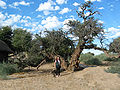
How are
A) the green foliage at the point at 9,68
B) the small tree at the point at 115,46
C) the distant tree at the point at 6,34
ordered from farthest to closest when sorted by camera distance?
the distant tree at the point at 6,34 → the green foliage at the point at 9,68 → the small tree at the point at 115,46

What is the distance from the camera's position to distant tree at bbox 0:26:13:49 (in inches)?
1224

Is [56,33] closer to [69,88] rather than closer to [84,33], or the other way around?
[84,33]

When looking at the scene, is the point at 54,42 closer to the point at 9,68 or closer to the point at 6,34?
the point at 9,68

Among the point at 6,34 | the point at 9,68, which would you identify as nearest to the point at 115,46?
the point at 9,68

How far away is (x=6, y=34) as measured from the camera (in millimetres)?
32156

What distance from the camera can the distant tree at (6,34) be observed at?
31094mm

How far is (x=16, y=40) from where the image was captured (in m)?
31.2

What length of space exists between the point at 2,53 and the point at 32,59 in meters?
6.57

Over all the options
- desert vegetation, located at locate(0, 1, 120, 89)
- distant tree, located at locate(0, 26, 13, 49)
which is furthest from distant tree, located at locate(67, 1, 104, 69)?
distant tree, located at locate(0, 26, 13, 49)

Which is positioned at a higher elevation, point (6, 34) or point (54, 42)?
point (6, 34)

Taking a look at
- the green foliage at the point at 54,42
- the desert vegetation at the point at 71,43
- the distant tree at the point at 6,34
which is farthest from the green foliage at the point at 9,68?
the distant tree at the point at 6,34

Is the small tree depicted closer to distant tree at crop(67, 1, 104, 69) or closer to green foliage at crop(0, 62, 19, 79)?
distant tree at crop(67, 1, 104, 69)

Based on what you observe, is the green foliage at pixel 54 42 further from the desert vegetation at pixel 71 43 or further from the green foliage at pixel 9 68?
the green foliage at pixel 9 68

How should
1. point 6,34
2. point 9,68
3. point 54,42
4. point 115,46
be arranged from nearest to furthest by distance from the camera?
point 115,46
point 54,42
point 9,68
point 6,34
